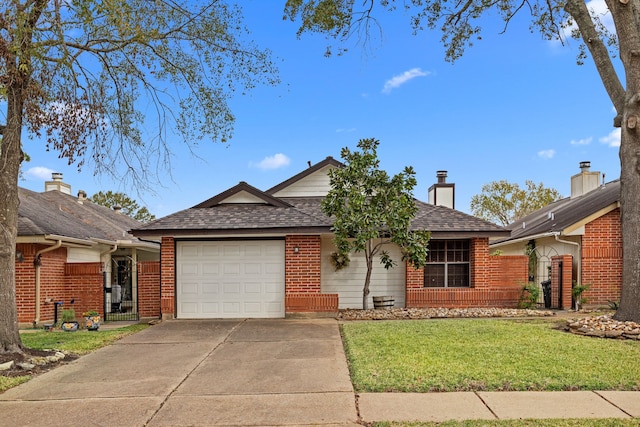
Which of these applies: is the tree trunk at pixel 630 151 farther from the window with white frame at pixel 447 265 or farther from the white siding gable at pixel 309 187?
the white siding gable at pixel 309 187

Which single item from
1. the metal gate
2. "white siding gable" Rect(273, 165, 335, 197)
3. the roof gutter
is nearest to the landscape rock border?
the roof gutter

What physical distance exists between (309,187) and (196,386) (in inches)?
397

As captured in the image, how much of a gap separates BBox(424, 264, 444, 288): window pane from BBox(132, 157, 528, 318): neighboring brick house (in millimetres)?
29

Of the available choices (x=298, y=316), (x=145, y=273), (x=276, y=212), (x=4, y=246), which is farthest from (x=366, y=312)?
(x=4, y=246)

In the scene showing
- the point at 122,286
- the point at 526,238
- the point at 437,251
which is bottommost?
the point at 122,286

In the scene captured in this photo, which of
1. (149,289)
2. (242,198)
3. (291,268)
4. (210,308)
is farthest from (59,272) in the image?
(291,268)

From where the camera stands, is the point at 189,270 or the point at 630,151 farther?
the point at 189,270

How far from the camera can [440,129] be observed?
1766 centimetres

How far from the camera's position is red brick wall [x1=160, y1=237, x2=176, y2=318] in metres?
12.4

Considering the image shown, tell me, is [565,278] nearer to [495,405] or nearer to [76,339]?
[495,405]

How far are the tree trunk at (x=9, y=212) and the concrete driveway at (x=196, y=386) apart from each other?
→ 1.21 meters

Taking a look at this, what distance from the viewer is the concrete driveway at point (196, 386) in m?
4.91

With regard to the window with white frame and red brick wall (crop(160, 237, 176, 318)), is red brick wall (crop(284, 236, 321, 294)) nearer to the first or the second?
red brick wall (crop(160, 237, 176, 318))

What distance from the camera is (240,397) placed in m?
5.54
